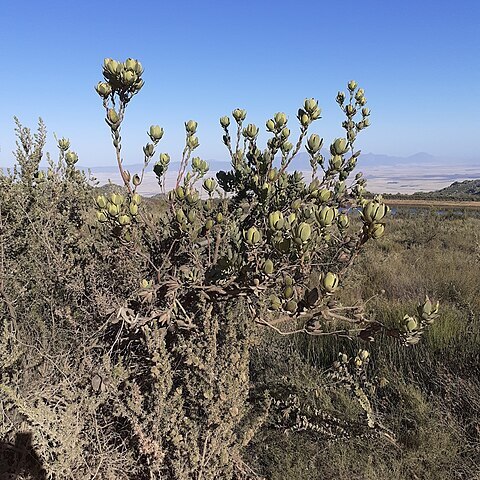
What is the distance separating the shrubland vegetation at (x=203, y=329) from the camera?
153 centimetres

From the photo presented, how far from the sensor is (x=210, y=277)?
64.9 inches

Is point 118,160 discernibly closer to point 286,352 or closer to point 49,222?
point 49,222

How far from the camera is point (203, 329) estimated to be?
187 centimetres

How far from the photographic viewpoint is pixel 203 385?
1.84 m

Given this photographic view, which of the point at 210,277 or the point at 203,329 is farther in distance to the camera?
the point at 203,329

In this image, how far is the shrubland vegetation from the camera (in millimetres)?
1533

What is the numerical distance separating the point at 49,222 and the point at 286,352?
5.99 feet

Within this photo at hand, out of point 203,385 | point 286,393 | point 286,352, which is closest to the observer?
point 203,385

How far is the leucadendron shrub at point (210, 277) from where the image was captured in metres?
1.53

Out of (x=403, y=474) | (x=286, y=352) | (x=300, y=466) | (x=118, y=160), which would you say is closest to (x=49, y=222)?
(x=118, y=160)

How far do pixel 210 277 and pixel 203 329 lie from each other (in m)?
0.34

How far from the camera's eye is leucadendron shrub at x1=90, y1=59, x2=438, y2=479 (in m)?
1.53

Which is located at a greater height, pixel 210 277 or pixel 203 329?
pixel 210 277

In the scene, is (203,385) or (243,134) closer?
(203,385)
